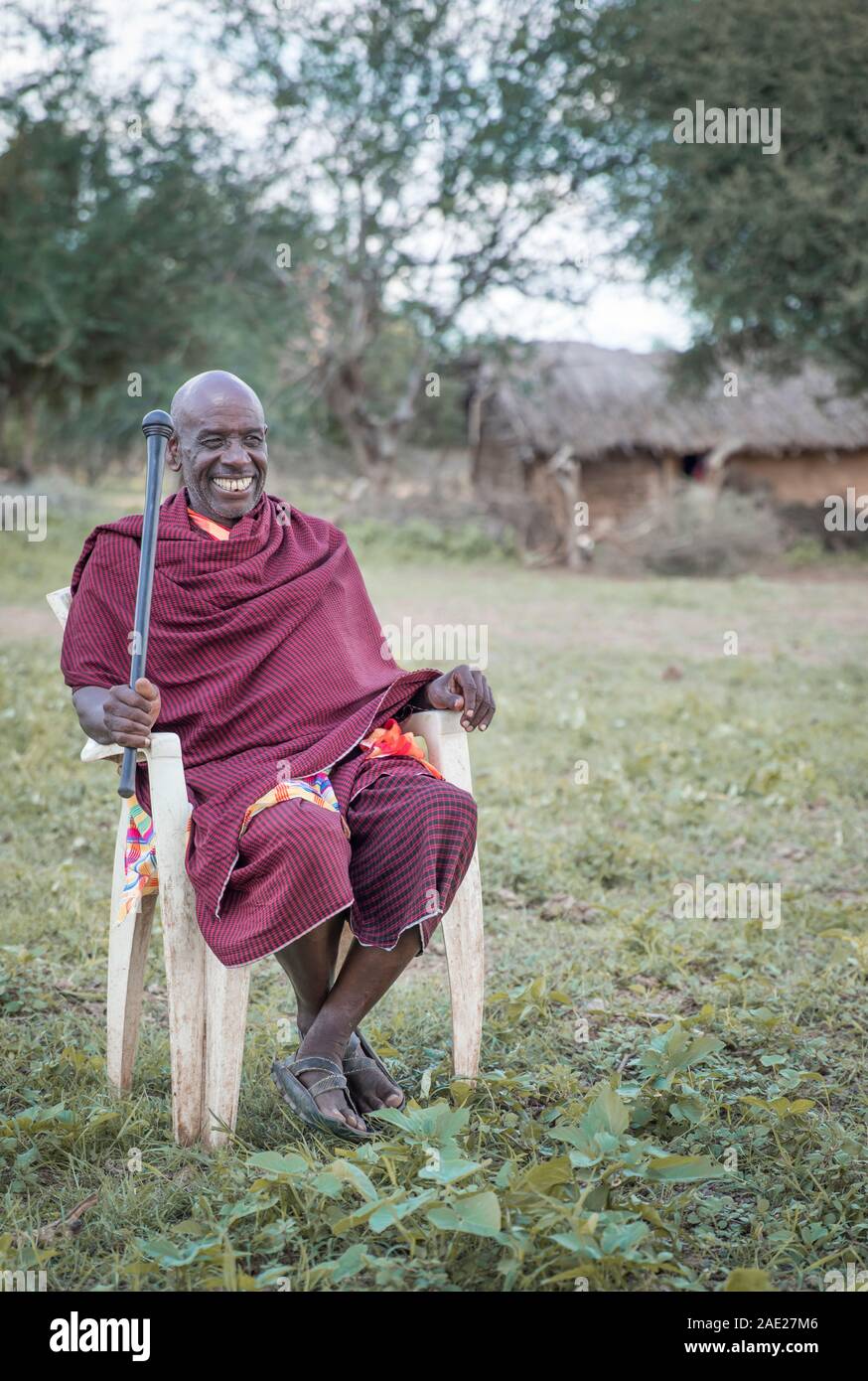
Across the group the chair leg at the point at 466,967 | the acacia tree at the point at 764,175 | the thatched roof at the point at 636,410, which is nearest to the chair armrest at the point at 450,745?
the chair leg at the point at 466,967

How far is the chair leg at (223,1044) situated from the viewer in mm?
2666

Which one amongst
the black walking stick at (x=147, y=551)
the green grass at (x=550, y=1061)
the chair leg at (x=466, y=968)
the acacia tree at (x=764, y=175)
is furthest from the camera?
the acacia tree at (x=764, y=175)

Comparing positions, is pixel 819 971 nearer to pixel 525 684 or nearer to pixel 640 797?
pixel 640 797

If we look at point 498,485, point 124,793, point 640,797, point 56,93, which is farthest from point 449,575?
point 124,793

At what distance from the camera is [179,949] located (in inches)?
107

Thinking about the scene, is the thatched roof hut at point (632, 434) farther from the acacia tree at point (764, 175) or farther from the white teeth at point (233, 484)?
the white teeth at point (233, 484)

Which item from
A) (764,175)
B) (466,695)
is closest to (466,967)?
(466,695)

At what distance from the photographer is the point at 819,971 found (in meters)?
3.86

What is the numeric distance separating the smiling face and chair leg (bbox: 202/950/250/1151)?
1.16 metres

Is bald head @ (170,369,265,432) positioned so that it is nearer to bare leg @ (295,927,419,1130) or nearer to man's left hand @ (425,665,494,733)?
man's left hand @ (425,665,494,733)

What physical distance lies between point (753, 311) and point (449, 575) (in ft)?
16.0

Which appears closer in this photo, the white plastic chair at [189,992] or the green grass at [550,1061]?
the green grass at [550,1061]

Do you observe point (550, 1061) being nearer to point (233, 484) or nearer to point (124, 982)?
point (124, 982)

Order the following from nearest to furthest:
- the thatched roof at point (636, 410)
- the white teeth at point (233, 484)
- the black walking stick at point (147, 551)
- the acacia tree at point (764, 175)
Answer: the black walking stick at point (147, 551) → the white teeth at point (233, 484) → the acacia tree at point (764, 175) → the thatched roof at point (636, 410)
